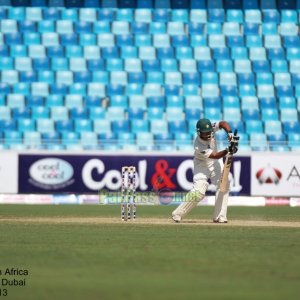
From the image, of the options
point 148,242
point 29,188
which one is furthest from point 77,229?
point 29,188

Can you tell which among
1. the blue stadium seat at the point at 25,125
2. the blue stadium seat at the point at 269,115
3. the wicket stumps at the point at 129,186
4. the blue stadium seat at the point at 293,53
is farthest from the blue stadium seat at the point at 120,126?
the wicket stumps at the point at 129,186

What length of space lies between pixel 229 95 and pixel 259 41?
8.63 ft

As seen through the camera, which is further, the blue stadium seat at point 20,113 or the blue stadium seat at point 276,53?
the blue stadium seat at point 276,53

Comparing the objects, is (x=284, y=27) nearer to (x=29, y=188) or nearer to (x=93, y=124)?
(x=93, y=124)

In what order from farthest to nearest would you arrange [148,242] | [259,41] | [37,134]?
[259,41], [37,134], [148,242]

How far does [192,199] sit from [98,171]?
9.35 metres

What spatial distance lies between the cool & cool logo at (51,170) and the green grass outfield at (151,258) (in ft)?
25.6

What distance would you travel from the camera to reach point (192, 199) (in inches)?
664

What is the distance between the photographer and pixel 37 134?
28.7 metres

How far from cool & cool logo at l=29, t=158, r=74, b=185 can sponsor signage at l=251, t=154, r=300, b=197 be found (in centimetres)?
477

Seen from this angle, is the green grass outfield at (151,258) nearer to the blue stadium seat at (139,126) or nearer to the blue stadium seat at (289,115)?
the blue stadium seat at (139,126)

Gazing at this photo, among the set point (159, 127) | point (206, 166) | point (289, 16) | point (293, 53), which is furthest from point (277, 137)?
point (206, 166)

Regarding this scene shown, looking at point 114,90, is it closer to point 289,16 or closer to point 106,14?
point 106,14

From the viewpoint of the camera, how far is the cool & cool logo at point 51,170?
26.0m
